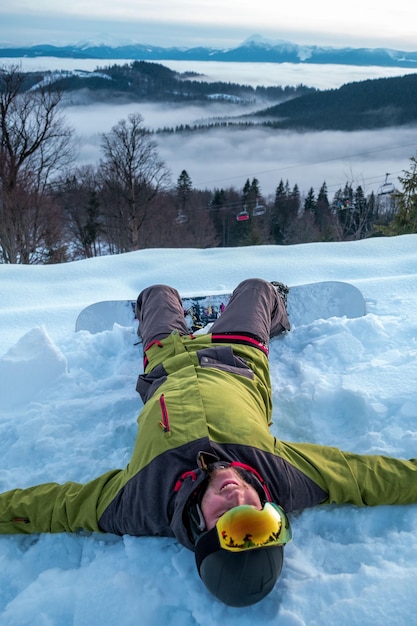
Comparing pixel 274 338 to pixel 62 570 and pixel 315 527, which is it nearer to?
pixel 315 527

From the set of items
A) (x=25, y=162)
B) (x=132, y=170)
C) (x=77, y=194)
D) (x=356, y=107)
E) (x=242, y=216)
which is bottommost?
(x=242, y=216)

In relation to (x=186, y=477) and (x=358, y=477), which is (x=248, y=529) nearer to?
(x=186, y=477)

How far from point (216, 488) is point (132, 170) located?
81.5 ft

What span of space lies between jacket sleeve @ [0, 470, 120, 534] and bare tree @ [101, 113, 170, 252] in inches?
924

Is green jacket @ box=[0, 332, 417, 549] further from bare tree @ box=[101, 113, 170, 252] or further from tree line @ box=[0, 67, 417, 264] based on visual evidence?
bare tree @ box=[101, 113, 170, 252]

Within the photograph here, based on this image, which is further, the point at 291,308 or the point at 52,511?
the point at 291,308

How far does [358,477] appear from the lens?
175cm

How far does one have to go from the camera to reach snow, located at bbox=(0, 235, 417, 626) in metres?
1.41

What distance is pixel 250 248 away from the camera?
6016 millimetres

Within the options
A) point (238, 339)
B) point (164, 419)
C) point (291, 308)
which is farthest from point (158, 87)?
point (164, 419)

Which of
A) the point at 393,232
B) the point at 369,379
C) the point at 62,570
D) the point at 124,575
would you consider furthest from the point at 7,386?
the point at 393,232

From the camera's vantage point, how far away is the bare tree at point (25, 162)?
1930 cm

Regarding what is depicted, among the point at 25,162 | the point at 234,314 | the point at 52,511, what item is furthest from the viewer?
the point at 25,162

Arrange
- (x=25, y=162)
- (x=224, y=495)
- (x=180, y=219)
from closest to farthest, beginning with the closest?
(x=224, y=495), (x=25, y=162), (x=180, y=219)
